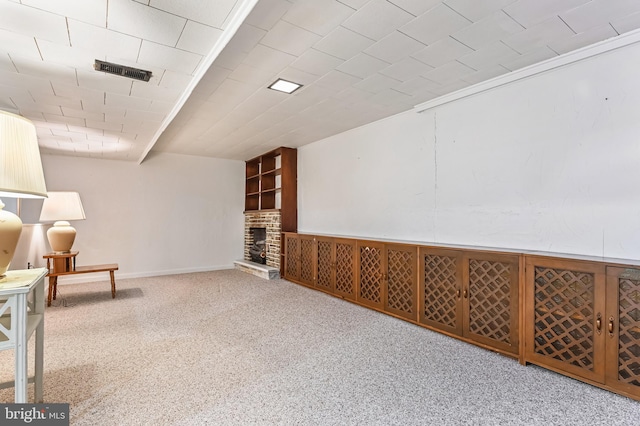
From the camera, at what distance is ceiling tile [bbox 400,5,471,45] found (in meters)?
1.98

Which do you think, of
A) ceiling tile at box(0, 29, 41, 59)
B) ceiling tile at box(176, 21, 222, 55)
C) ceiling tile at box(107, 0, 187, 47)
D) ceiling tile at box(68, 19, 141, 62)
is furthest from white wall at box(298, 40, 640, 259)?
ceiling tile at box(0, 29, 41, 59)

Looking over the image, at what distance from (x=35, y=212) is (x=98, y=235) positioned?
3.10ft

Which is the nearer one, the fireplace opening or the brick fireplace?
the brick fireplace

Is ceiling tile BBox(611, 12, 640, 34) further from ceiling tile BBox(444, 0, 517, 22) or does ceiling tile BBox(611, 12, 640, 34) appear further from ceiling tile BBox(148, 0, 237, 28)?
ceiling tile BBox(148, 0, 237, 28)

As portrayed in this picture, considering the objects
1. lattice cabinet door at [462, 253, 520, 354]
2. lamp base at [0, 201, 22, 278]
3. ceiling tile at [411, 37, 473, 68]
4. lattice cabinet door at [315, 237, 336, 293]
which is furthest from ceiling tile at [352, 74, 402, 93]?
lamp base at [0, 201, 22, 278]

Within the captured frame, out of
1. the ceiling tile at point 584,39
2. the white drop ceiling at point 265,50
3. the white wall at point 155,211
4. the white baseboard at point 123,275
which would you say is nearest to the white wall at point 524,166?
the ceiling tile at point 584,39

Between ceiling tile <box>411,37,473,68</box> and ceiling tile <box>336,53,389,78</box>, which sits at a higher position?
ceiling tile <box>411,37,473,68</box>

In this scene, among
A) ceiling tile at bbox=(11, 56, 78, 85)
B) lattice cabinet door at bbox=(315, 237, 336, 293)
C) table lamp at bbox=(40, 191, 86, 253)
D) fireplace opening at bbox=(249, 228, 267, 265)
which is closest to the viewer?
ceiling tile at bbox=(11, 56, 78, 85)

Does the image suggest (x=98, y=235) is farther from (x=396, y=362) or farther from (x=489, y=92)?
(x=489, y=92)

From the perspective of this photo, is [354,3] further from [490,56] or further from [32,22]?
[32,22]

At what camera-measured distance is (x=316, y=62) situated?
8.46 feet

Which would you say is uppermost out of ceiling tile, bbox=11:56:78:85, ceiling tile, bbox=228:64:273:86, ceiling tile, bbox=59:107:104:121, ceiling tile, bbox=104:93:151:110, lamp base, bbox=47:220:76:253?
ceiling tile, bbox=228:64:273:86

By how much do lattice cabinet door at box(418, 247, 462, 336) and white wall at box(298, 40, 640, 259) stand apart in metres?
0.40

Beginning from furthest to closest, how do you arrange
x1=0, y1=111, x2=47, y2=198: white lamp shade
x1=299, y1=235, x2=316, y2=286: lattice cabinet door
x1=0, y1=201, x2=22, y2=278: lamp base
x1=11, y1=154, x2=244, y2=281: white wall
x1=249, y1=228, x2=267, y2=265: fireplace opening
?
x1=249, y1=228, x2=267, y2=265: fireplace opening → x1=11, y1=154, x2=244, y2=281: white wall → x1=299, y1=235, x2=316, y2=286: lattice cabinet door → x1=0, y1=201, x2=22, y2=278: lamp base → x1=0, y1=111, x2=47, y2=198: white lamp shade
